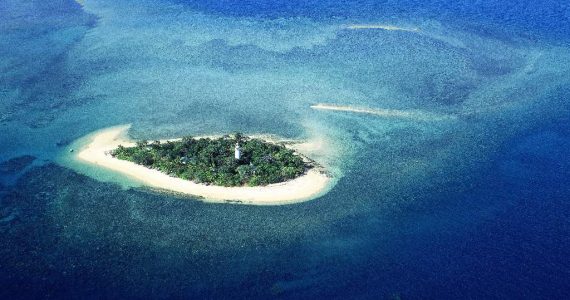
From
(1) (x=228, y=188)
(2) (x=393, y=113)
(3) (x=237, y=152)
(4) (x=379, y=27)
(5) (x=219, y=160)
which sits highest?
(4) (x=379, y=27)

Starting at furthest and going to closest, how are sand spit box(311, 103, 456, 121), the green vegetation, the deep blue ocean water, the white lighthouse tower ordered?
sand spit box(311, 103, 456, 121), the white lighthouse tower, the green vegetation, the deep blue ocean water

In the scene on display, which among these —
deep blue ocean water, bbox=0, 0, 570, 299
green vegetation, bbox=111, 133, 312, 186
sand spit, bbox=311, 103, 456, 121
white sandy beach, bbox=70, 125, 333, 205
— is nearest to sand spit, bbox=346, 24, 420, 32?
deep blue ocean water, bbox=0, 0, 570, 299

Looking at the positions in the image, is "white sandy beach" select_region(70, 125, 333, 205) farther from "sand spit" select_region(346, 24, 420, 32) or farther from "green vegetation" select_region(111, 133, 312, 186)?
"sand spit" select_region(346, 24, 420, 32)

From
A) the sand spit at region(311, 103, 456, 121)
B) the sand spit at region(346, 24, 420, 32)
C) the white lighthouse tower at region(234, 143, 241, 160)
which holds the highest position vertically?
the sand spit at region(346, 24, 420, 32)

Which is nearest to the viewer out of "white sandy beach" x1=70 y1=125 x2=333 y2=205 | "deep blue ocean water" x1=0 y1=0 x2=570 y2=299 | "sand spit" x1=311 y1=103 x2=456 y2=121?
"deep blue ocean water" x1=0 y1=0 x2=570 y2=299

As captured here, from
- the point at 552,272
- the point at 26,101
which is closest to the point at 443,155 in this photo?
the point at 552,272

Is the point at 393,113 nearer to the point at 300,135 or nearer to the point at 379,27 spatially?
the point at 300,135

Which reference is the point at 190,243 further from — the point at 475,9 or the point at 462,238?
the point at 475,9

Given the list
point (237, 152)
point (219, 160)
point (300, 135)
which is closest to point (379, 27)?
point (300, 135)
